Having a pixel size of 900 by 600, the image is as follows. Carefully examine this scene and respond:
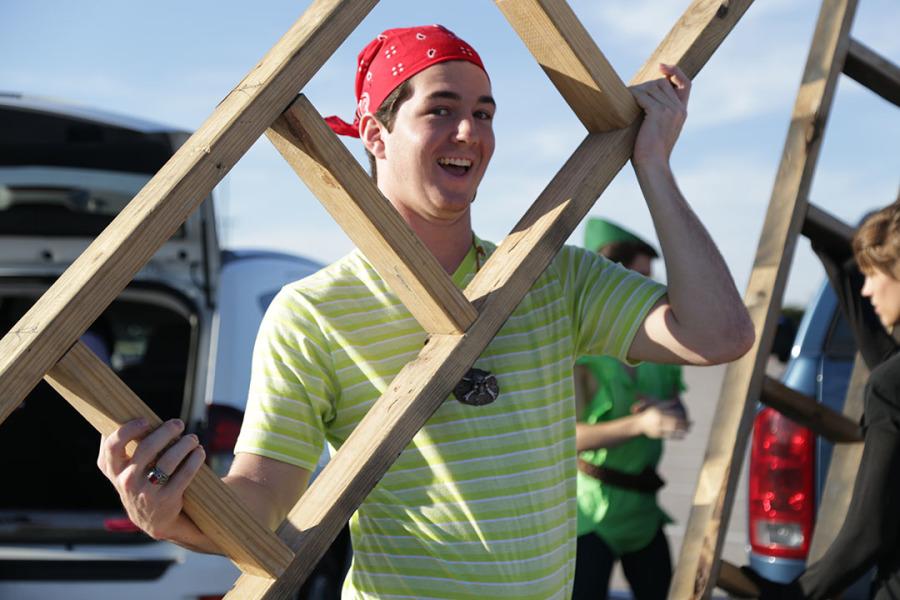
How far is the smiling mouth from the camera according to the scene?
6.39ft

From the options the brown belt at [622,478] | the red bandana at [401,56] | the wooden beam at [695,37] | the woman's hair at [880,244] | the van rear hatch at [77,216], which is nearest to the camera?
the wooden beam at [695,37]

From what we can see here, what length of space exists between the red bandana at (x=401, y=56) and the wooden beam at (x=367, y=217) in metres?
0.50

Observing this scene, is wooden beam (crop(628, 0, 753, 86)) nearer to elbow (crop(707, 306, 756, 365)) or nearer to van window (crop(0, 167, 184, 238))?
elbow (crop(707, 306, 756, 365))

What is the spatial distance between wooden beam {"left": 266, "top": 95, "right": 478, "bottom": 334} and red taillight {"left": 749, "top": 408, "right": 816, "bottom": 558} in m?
2.41

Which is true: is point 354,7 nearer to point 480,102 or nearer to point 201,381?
point 480,102

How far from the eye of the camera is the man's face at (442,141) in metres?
1.94

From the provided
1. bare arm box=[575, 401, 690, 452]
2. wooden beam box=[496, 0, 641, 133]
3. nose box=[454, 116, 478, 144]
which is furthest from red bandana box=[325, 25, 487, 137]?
bare arm box=[575, 401, 690, 452]

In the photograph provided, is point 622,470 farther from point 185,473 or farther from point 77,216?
point 185,473

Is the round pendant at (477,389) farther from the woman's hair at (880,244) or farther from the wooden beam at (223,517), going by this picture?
the woman's hair at (880,244)

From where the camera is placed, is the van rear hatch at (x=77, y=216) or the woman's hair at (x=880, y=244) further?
the van rear hatch at (x=77, y=216)

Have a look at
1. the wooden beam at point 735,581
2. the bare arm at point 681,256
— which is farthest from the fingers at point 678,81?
the wooden beam at point 735,581

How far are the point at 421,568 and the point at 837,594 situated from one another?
3.52 feet

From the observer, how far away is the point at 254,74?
4.69ft

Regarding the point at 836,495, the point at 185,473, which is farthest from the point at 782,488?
the point at 185,473
